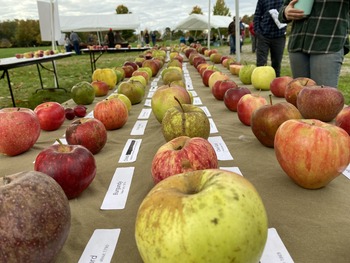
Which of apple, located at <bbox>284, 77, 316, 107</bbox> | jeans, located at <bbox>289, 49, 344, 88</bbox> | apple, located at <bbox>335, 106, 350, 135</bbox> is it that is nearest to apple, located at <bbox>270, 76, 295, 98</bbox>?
jeans, located at <bbox>289, 49, 344, 88</bbox>

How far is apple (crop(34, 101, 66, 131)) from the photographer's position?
2533mm

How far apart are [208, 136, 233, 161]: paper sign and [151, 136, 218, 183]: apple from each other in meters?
0.51

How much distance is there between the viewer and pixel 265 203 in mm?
1335

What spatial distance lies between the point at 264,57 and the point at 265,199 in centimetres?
462

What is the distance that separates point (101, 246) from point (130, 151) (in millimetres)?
979

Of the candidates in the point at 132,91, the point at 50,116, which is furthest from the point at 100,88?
the point at 50,116

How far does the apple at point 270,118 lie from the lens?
1825 mm

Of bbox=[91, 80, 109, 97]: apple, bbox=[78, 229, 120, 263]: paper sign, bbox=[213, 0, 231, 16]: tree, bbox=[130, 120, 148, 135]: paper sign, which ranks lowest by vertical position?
bbox=[130, 120, 148, 135]: paper sign

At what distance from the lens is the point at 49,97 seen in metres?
→ 5.93

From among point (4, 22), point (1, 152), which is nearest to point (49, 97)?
point (1, 152)

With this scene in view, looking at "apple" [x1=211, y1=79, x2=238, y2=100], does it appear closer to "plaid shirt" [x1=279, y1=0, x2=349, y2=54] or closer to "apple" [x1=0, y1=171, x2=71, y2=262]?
"plaid shirt" [x1=279, y1=0, x2=349, y2=54]

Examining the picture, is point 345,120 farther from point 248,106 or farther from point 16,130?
point 16,130

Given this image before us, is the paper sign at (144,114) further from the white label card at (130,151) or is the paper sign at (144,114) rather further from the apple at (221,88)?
the apple at (221,88)

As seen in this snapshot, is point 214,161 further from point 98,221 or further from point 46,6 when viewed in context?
point 46,6
